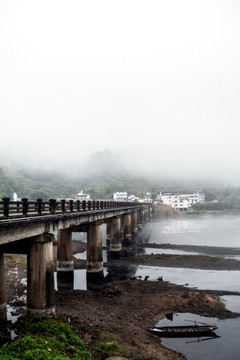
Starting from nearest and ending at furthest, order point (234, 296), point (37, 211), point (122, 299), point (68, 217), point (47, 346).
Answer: point (47, 346)
point (37, 211)
point (68, 217)
point (122, 299)
point (234, 296)

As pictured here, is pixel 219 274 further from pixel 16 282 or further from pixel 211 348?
pixel 16 282

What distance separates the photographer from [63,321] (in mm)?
20422

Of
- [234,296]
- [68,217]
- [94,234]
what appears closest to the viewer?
[68,217]

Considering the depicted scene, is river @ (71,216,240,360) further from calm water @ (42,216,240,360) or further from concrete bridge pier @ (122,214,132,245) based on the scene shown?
concrete bridge pier @ (122,214,132,245)

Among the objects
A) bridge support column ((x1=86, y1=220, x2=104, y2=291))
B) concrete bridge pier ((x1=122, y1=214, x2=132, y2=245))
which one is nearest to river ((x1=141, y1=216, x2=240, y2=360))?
concrete bridge pier ((x1=122, y1=214, x2=132, y2=245))

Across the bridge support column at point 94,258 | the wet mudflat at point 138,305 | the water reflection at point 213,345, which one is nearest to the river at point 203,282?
the water reflection at point 213,345

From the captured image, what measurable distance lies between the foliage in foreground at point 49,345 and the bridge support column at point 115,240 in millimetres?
33274

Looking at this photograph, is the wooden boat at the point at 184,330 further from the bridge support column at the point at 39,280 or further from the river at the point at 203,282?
the bridge support column at the point at 39,280

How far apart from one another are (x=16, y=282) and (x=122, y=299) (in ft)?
42.2

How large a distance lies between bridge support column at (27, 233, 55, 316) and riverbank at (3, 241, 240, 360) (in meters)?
2.07

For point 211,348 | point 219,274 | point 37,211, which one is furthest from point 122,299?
point 219,274

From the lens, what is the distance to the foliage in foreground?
13914 mm

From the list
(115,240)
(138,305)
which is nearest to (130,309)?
(138,305)

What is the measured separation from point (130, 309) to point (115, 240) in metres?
27.2
